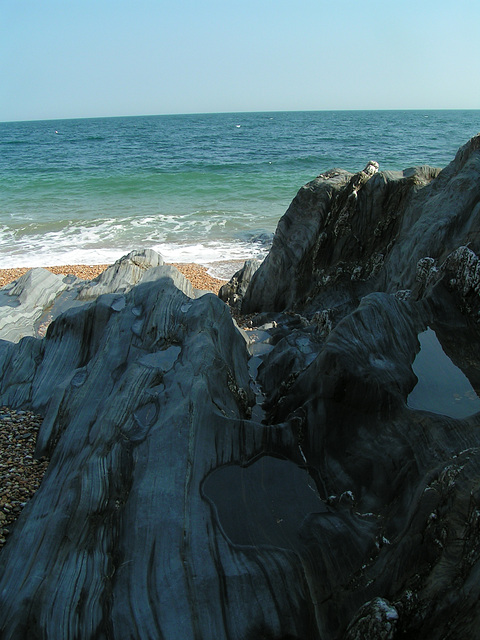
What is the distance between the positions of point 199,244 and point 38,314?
7242mm

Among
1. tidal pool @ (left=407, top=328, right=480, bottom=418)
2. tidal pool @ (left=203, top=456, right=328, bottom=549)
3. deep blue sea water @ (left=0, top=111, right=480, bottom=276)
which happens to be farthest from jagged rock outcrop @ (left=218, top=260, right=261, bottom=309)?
tidal pool @ (left=203, top=456, right=328, bottom=549)

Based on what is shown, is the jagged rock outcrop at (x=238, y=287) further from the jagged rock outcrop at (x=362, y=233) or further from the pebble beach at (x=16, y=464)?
the pebble beach at (x=16, y=464)

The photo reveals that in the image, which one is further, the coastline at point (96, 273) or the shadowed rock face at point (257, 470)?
the coastline at point (96, 273)

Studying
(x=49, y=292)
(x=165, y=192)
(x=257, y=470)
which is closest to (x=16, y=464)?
(x=257, y=470)

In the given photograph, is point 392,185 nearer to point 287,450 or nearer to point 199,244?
point 287,450

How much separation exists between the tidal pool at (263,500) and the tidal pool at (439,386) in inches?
38.6

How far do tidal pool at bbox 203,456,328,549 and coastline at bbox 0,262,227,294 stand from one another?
726 cm

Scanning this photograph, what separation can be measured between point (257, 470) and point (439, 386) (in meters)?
1.48

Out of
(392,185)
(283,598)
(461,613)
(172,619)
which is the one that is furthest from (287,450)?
(392,185)

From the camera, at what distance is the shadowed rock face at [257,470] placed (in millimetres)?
2498

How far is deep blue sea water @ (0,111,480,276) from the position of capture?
14445 millimetres

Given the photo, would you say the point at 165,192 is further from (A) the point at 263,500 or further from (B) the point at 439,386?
(A) the point at 263,500

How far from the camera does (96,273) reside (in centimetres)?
1132

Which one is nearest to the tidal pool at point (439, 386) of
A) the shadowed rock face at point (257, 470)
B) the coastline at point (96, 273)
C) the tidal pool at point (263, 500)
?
the shadowed rock face at point (257, 470)
